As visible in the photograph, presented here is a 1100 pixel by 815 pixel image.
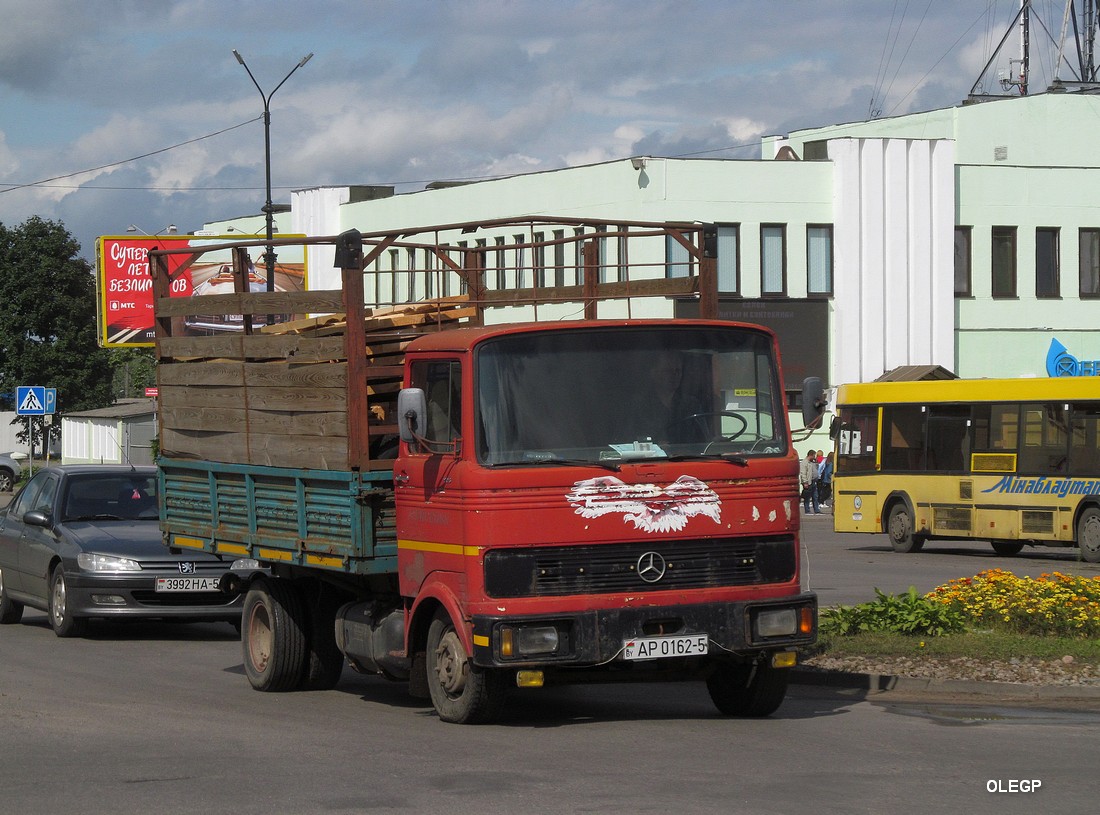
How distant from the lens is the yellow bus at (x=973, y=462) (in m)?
26.0

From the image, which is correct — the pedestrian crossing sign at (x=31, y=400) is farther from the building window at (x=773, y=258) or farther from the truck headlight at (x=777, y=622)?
the truck headlight at (x=777, y=622)

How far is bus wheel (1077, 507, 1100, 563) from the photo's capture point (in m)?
25.4

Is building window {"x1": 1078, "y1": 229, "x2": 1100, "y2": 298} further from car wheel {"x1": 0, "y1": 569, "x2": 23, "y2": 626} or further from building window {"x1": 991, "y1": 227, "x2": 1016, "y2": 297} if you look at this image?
car wheel {"x1": 0, "y1": 569, "x2": 23, "y2": 626}

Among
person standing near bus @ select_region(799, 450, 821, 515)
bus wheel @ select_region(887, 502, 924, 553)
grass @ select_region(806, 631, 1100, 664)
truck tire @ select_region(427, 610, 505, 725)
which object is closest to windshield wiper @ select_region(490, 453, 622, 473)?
truck tire @ select_region(427, 610, 505, 725)

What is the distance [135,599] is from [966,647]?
7481 millimetres

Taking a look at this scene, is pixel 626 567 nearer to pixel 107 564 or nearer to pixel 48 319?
pixel 107 564

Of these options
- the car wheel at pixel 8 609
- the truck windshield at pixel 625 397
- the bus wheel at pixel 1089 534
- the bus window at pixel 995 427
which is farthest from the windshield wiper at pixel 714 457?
the bus window at pixel 995 427

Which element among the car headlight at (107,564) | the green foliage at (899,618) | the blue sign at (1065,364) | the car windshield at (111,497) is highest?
the blue sign at (1065,364)

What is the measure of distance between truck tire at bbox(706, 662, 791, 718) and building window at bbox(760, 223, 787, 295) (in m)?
40.2

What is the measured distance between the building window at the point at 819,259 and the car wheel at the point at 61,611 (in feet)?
121

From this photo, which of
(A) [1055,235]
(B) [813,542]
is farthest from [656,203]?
(B) [813,542]

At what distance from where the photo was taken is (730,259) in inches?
1953

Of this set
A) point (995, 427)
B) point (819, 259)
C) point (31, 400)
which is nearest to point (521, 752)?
point (995, 427)

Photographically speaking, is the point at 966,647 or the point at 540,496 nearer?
the point at 540,496
